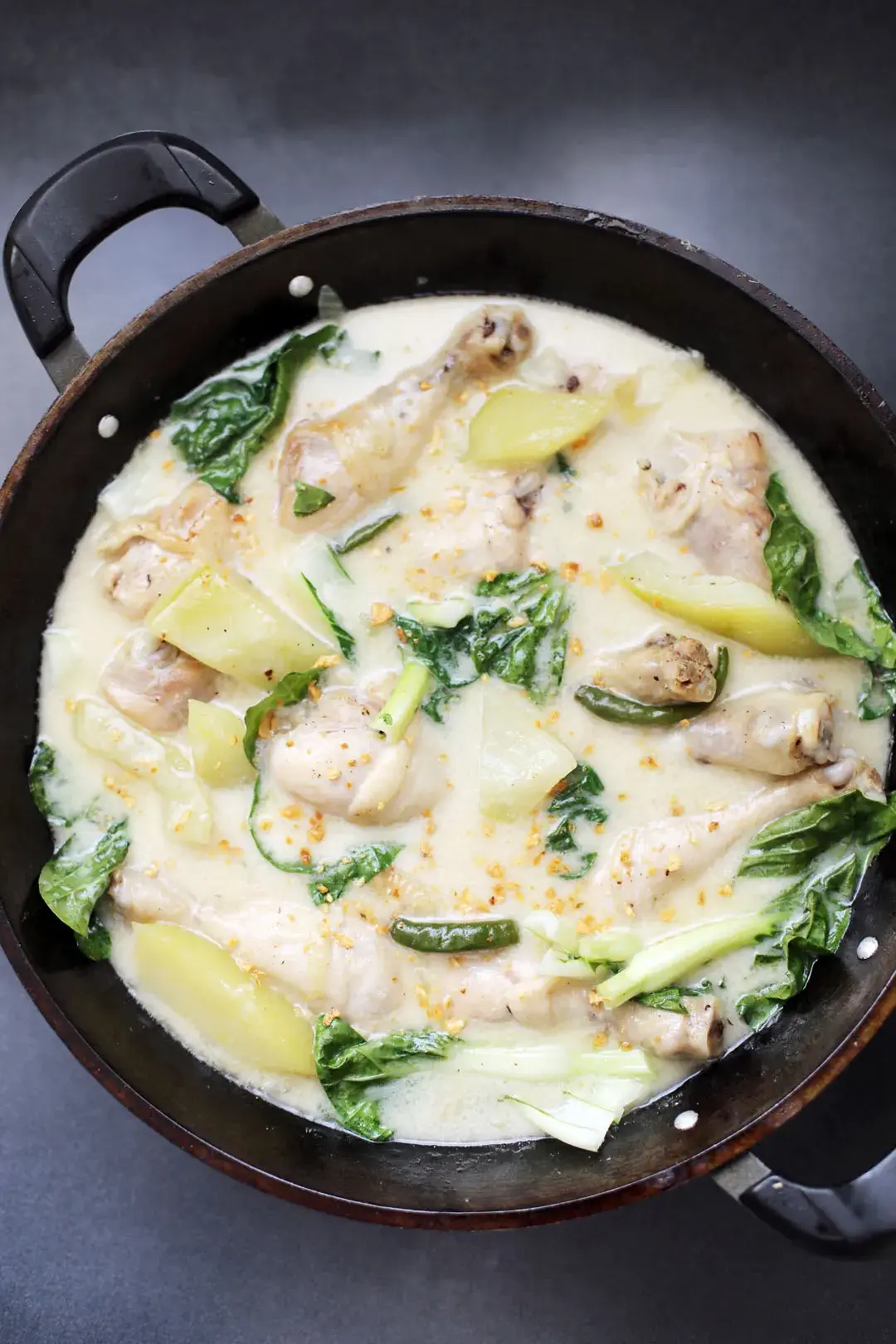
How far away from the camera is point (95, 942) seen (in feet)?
9.43

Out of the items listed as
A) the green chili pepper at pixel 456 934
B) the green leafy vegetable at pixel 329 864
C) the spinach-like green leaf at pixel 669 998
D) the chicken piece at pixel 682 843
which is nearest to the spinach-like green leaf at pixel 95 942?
the green leafy vegetable at pixel 329 864

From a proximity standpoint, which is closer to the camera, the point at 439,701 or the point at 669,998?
the point at 669,998

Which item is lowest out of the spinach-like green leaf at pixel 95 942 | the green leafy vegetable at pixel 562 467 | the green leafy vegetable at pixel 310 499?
the spinach-like green leaf at pixel 95 942

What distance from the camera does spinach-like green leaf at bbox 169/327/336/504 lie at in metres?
2.95

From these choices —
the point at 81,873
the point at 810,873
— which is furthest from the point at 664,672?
the point at 81,873

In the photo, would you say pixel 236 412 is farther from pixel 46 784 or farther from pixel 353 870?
pixel 353 870

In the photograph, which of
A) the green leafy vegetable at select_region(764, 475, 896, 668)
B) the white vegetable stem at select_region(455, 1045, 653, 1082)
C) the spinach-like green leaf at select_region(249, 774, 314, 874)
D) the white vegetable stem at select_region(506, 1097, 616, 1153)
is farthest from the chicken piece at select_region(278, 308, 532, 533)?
the white vegetable stem at select_region(506, 1097, 616, 1153)

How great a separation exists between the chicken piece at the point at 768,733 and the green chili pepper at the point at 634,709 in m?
0.04

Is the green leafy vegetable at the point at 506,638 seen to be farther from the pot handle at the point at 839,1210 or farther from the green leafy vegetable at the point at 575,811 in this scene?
the pot handle at the point at 839,1210

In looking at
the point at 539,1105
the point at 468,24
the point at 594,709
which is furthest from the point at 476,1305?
the point at 468,24

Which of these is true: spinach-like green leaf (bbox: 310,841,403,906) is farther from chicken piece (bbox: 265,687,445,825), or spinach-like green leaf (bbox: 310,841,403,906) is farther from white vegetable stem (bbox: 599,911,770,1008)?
white vegetable stem (bbox: 599,911,770,1008)

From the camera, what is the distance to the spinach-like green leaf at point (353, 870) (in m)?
2.78

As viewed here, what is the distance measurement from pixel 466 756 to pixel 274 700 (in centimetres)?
46

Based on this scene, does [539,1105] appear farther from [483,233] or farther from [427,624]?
[483,233]
